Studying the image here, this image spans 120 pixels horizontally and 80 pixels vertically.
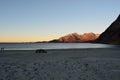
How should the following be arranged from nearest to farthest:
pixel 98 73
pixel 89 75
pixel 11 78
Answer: pixel 11 78 < pixel 89 75 < pixel 98 73

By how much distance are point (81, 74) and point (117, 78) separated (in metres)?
2.50

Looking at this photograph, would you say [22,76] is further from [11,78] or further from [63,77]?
[63,77]

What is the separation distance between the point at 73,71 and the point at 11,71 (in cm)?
468

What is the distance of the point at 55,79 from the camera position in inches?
520

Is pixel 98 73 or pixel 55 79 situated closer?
pixel 55 79

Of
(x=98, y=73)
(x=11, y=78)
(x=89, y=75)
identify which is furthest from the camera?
(x=98, y=73)

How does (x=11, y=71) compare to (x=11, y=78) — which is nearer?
(x=11, y=78)

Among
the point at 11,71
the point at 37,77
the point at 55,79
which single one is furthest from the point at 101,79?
the point at 11,71

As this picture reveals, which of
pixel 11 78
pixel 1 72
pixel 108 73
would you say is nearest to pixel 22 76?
pixel 11 78

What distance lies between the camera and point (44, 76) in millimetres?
13758

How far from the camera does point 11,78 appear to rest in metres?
13.1

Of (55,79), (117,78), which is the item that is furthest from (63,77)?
(117,78)

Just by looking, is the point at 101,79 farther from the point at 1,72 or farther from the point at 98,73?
the point at 1,72

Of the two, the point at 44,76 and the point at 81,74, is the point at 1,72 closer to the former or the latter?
the point at 44,76
